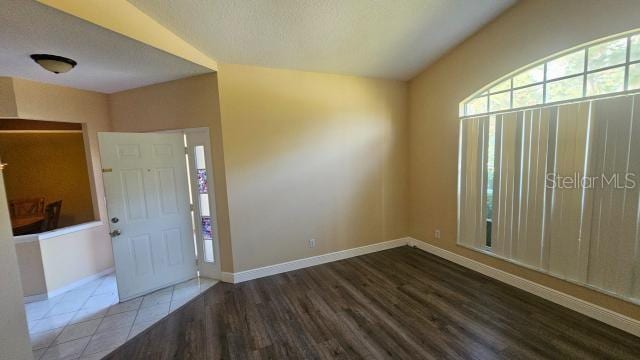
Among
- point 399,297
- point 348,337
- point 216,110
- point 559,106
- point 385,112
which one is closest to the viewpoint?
point 348,337

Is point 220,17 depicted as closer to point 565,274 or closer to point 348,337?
point 348,337

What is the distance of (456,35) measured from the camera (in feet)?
10.5

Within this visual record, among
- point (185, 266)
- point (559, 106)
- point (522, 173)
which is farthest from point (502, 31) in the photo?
point (185, 266)

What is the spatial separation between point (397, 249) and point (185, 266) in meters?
3.37

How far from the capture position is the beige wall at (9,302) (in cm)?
172

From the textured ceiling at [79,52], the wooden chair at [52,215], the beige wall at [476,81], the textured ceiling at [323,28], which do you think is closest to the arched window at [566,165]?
the beige wall at [476,81]

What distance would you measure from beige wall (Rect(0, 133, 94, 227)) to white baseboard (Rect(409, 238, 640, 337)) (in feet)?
19.2

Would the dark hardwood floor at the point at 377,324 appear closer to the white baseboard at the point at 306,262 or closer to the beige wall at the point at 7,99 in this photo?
the white baseboard at the point at 306,262

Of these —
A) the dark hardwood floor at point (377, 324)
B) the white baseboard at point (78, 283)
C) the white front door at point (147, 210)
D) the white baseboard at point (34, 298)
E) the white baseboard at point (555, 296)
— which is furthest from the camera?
the white baseboard at point (78, 283)

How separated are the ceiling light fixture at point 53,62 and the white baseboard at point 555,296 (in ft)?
17.1

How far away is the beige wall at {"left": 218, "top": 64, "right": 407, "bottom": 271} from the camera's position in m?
3.28

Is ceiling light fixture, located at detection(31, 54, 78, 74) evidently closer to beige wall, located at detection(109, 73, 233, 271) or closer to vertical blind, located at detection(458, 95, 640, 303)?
beige wall, located at detection(109, 73, 233, 271)

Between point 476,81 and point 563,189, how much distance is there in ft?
5.37

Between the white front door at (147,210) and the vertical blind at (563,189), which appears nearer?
the vertical blind at (563,189)
